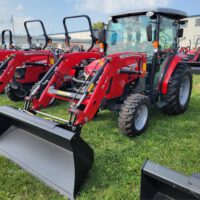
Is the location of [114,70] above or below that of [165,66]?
above

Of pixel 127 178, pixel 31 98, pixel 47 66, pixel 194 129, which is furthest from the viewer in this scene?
pixel 47 66

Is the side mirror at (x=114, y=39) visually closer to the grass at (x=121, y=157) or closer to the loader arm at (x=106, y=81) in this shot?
the loader arm at (x=106, y=81)

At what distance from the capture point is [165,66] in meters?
4.98

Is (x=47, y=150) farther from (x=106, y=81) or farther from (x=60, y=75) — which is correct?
(x=60, y=75)

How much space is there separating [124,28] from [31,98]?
2383 millimetres

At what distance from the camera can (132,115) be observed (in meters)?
3.92

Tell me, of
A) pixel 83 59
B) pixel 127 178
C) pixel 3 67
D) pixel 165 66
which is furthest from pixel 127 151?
pixel 3 67

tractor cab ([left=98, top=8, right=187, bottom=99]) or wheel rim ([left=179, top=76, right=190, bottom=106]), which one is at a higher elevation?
tractor cab ([left=98, top=8, right=187, bottom=99])

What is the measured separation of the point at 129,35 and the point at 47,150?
2.94m

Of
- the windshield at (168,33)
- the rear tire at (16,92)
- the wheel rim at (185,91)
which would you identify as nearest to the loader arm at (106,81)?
the windshield at (168,33)

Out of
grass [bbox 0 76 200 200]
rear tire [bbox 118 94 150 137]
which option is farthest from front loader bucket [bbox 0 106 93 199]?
rear tire [bbox 118 94 150 137]

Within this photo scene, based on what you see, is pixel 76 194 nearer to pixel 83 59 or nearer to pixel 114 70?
pixel 114 70

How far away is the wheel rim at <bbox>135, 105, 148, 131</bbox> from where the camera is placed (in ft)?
13.9

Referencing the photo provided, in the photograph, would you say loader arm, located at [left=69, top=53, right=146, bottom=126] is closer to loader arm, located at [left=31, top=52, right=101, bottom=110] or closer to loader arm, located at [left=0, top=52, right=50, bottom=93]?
loader arm, located at [left=31, top=52, right=101, bottom=110]
